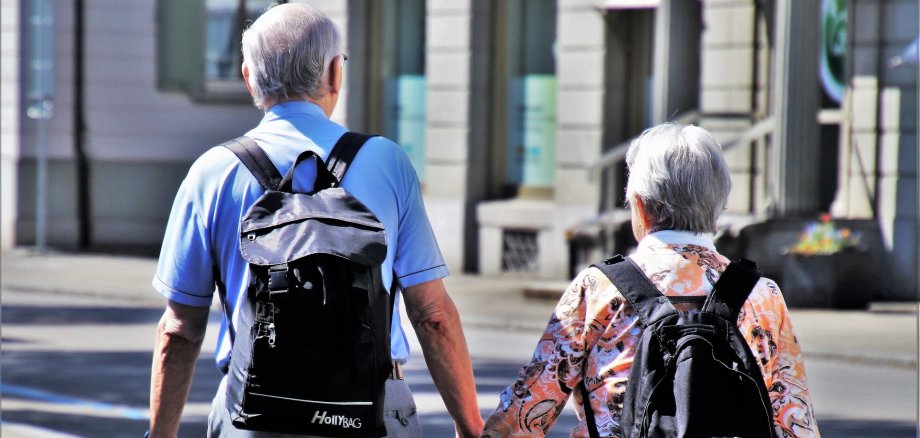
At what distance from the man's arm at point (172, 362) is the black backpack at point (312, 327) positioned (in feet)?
0.97

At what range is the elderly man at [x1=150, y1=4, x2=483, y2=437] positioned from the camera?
3363mm

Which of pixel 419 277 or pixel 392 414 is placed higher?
pixel 419 277

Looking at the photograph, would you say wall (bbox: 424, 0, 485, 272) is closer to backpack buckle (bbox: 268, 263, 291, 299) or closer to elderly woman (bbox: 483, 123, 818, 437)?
elderly woman (bbox: 483, 123, 818, 437)

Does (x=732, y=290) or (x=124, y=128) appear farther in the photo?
(x=124, y=128)

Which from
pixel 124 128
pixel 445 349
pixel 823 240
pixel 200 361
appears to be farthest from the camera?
pixel 124 128

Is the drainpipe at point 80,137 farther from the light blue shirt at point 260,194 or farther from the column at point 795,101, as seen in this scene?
the light blue shirt at point 260,194

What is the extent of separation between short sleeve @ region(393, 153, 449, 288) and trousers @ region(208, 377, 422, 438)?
9.6 inches

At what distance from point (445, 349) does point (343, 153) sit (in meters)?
0.54

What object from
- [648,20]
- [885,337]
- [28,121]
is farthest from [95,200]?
[885,337]

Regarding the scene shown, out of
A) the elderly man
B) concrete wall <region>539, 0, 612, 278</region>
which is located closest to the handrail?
concrete wall <region>539, 0, 612, 278</region>

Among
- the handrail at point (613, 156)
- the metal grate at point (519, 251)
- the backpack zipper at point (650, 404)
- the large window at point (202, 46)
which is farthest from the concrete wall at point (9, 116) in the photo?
the backpack zipper at point (650, 404)

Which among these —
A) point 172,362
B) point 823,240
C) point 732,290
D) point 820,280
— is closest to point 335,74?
point 172,362

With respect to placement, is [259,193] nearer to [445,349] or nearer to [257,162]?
[257,162]

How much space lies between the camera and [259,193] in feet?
11.0
